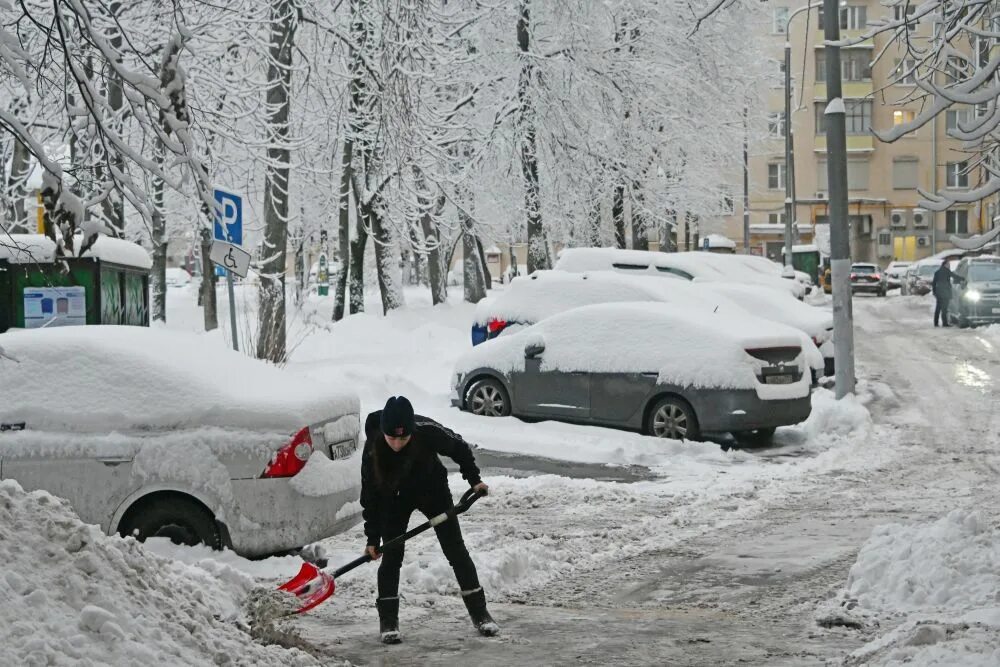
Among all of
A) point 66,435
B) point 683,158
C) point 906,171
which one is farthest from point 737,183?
point 66,435

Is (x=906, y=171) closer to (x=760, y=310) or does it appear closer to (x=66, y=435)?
(x=760, y=310)

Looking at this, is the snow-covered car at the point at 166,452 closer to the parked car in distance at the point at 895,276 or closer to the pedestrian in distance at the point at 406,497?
the pedestrian in distance at the point at 406,497

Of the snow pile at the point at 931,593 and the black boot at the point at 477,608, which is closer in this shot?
the snow pile at the point at 931,593

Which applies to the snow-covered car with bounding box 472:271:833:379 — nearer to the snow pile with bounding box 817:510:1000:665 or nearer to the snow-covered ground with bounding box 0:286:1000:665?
the snow-covered ground with bounding box 0:286:1000:665

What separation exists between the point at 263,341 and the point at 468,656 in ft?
40.4

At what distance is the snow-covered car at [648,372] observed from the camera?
43.8 ft

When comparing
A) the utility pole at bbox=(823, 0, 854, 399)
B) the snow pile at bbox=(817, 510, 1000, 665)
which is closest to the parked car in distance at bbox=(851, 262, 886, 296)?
the utility pole at bbox=(823, 0, 854, 399)

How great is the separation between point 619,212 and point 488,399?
21.4 m

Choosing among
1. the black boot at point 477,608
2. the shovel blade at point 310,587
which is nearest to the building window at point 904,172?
the black boot at point 477,608

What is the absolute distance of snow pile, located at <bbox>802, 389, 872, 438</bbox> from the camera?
14819 mm

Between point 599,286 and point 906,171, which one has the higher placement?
point 906,171

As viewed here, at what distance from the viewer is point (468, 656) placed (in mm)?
6348

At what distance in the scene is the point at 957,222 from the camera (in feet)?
266

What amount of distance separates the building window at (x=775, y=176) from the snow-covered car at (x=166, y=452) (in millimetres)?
75013
